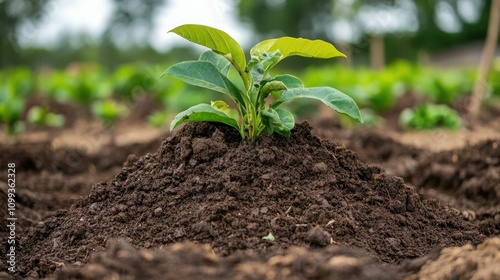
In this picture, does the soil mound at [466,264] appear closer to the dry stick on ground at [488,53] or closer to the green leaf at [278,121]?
the green leaf at [278,121]

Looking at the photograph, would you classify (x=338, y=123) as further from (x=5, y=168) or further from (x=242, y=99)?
(x=242, y=99)

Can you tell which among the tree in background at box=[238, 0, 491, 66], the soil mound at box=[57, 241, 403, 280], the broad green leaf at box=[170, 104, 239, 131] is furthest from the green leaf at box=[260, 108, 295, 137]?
the tree in background at box=[238, 0, 491, 66]

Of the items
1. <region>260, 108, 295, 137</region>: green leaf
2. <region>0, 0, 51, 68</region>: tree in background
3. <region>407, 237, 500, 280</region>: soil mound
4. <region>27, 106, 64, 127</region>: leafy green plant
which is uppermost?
<region>0, 0, 51, 68</region>: tree in background

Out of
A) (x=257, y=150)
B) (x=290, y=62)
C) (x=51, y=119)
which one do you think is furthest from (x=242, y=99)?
(x=290, y=62)

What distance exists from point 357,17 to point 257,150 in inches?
292

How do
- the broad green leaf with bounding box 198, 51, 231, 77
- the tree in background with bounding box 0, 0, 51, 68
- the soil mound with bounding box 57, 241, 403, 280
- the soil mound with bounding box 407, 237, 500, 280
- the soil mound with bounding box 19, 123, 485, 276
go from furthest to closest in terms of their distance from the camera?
the tree in background with bounding box 0, 0, 51, 68 → the broad green leaf with bounding box 198, 51, 231, 77 → the soil mound with bounding box 19, 123, 485, 276 → the soil mound with bounding box 407, 237, 500, 280 → the soil mound with bounding box 57, 241, 403, 280

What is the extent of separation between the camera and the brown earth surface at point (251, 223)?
70.5 inches

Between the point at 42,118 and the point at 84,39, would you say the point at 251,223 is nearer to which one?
the point at 42,118

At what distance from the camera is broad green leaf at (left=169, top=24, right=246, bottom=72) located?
95.0 inches

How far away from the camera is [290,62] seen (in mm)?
31047

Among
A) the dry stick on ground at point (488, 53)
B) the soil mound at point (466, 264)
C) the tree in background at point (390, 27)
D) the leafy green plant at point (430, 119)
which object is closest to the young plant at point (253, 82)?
the soil mound at point (466, 264)

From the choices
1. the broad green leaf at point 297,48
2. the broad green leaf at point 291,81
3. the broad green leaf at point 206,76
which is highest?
the broad green leaf at point 297,48

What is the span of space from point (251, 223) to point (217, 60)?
2.69ft

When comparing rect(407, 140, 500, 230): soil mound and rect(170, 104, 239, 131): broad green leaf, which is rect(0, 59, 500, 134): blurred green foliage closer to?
rect(407, 140, 500, 230): soil mound
